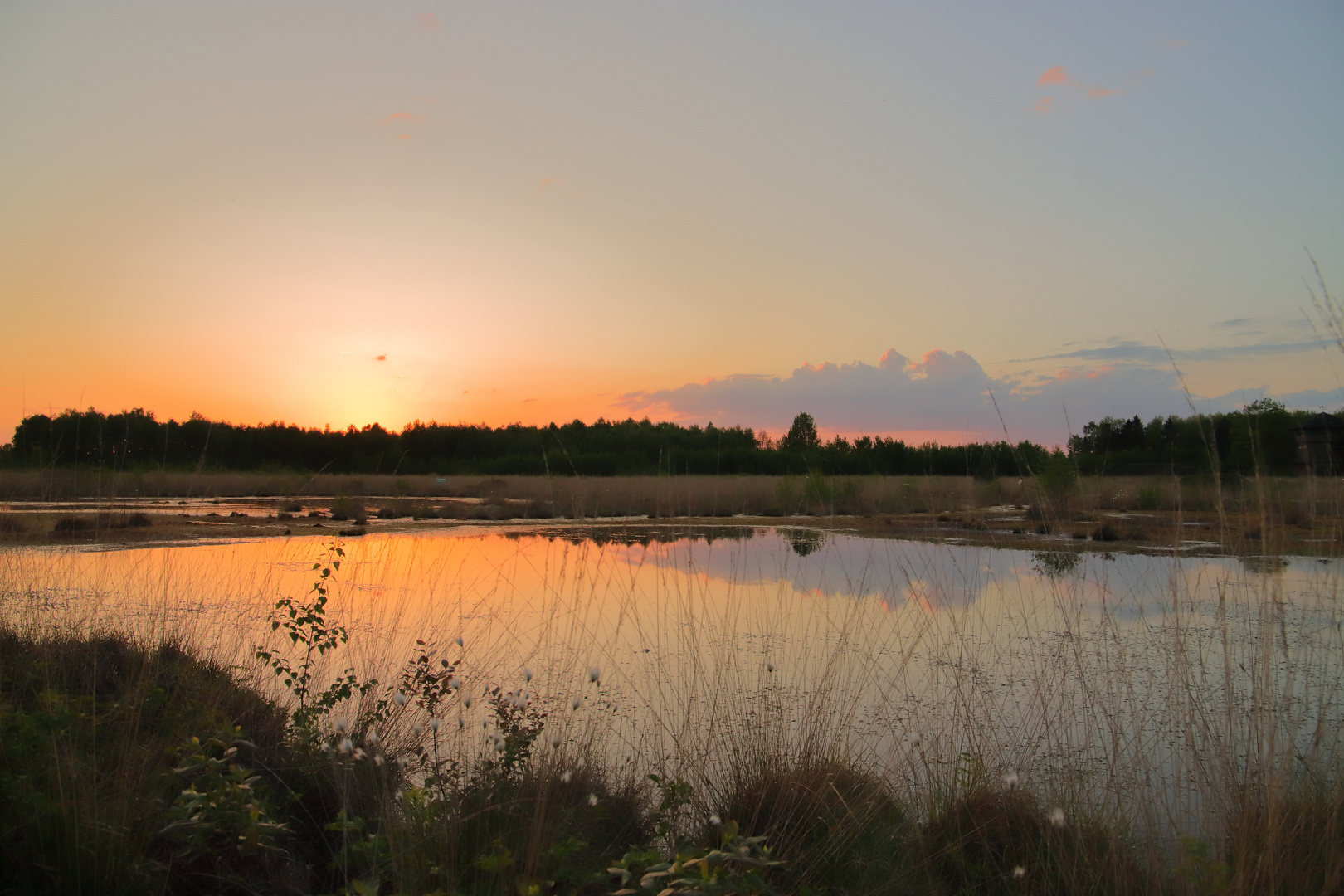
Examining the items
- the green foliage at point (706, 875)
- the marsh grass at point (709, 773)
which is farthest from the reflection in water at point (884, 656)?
the green foliage at point (706, 875)

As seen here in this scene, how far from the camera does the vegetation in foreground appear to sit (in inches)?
113

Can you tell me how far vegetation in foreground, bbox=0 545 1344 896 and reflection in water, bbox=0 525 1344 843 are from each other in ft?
0.96

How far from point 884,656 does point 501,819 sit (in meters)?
4.54

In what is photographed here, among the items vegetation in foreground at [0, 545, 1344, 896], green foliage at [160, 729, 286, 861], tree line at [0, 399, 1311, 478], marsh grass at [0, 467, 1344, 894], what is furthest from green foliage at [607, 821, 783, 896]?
tree line at [0, 399, 1311, 478]

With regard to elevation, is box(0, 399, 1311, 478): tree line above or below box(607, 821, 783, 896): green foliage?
above

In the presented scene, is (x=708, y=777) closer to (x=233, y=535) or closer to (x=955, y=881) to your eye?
(x=955, y=881)

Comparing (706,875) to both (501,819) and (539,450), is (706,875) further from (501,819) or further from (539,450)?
(539,450)

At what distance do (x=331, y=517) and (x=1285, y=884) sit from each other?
26.3m

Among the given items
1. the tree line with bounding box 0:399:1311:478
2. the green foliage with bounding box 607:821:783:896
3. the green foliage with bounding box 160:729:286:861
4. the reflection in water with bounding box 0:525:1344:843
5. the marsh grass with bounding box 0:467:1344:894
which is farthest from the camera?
the tree line with bounding box 0:399:1311:478

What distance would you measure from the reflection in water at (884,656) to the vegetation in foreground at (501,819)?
293 millimetres

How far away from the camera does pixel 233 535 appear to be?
63.0 feet

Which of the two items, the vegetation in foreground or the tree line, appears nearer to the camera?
the vegetation in foreground

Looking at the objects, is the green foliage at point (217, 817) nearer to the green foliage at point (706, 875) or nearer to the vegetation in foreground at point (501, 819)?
the vegetation in foreground at point (501, 819)

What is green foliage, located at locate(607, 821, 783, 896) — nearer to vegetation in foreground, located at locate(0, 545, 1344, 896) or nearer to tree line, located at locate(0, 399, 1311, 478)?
vegetation in foreground, located at locate(0, 545, 1344, 896)
